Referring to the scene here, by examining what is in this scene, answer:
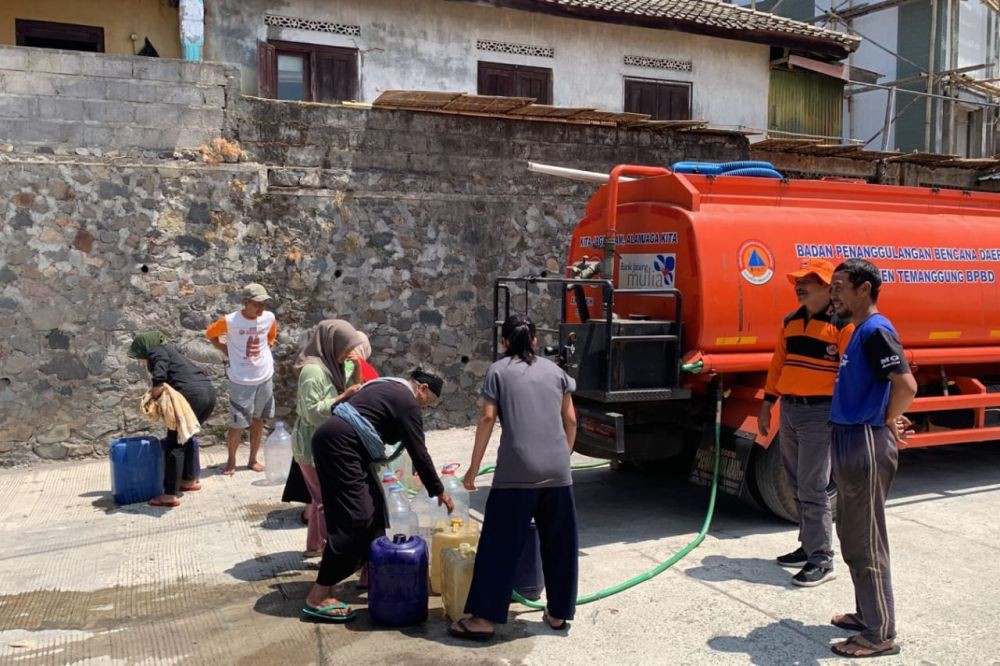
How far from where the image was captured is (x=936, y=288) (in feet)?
24.1

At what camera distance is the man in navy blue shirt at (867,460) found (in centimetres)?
426

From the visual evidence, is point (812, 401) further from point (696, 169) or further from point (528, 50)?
point (528, 50)

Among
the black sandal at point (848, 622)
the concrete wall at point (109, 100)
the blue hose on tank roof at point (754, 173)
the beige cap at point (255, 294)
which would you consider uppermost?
the concrete wall at point (109, 100)

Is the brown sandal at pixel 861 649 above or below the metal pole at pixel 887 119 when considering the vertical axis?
below

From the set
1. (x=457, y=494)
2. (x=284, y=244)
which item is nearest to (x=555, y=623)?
(x=457, y=494)

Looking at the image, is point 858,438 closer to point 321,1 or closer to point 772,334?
point 772,334

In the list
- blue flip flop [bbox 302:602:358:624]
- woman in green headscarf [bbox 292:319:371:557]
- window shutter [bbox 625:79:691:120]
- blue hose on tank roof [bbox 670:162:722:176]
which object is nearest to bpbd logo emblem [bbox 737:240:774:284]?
blue hose on tank roof [bbox 670:162:722:176]

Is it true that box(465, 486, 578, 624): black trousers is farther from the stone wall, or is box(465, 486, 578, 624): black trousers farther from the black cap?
the stone wall

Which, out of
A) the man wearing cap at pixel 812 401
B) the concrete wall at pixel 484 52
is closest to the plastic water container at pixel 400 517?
the man wearing cap at pixel 812 401

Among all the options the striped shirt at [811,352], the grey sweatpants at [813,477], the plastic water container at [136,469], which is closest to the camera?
the grey sweatpants at [813,477]

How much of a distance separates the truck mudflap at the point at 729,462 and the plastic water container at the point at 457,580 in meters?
2.42

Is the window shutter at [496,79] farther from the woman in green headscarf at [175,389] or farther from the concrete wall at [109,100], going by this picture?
the woman in green headscarf at [175,389]

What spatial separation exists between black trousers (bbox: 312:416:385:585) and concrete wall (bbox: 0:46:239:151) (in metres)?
5.63

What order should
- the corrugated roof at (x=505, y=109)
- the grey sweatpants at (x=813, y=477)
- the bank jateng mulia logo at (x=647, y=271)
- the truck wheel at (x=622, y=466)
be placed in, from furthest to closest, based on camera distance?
the corrugated roof at (x=505, y=109)
the truck wheel at (x=622, y=466)
the bank jateng mulia logo at (x=647, y=271)
the grey sweatpants at (x=813, y=477)
